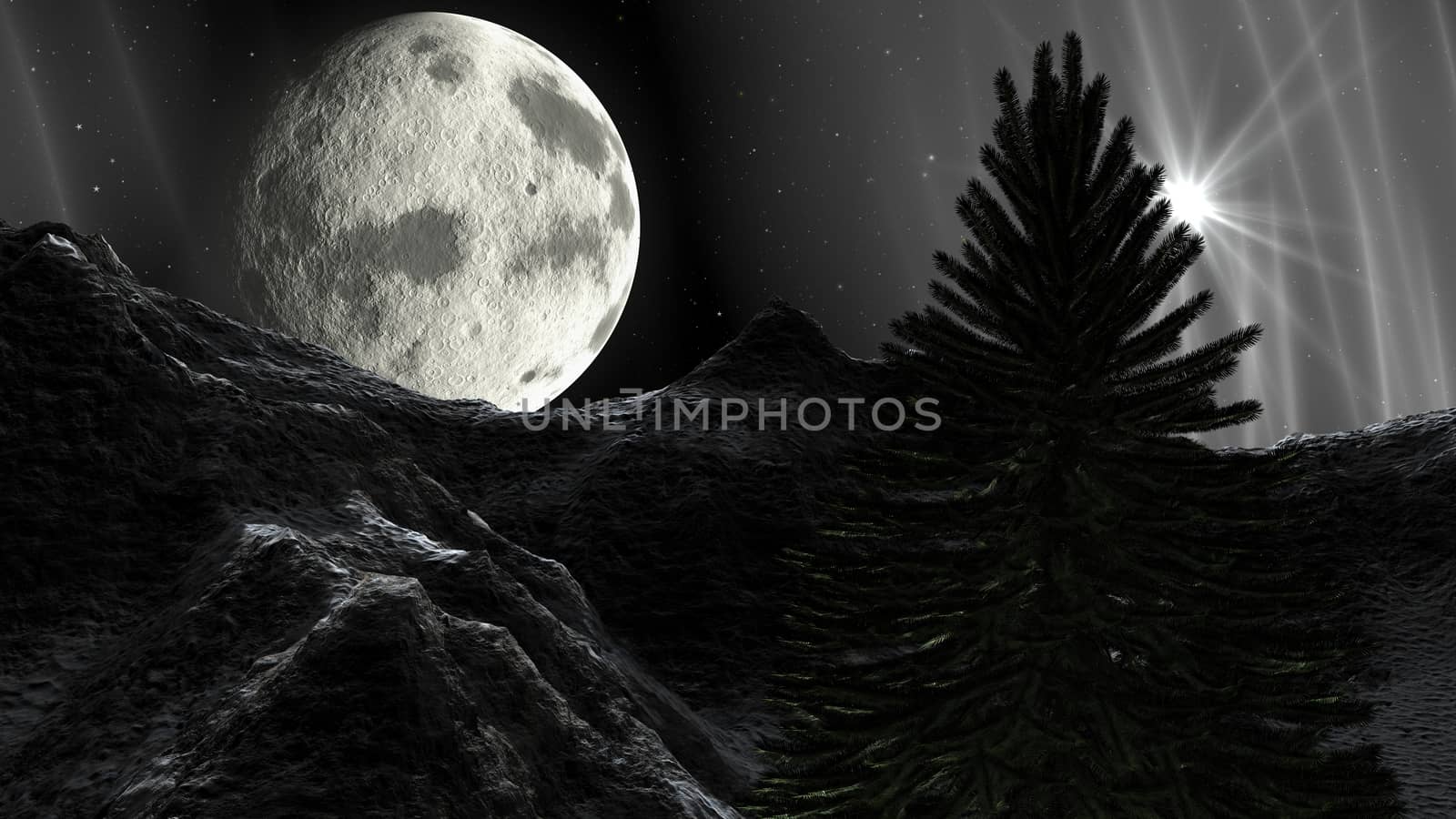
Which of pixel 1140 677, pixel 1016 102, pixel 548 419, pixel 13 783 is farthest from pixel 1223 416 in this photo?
pixel 548 419

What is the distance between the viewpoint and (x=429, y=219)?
799 inches

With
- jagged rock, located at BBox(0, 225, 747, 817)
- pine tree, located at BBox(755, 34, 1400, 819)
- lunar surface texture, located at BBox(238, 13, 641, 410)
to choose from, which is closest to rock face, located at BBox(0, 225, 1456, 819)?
jagged rock, located at BBox(0, 225, 747, 817)

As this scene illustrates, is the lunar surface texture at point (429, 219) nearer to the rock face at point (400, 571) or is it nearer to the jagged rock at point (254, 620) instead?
the rock face at point (400, 571)

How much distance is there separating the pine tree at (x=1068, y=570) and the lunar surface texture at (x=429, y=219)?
16479 mm

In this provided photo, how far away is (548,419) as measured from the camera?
10312 millimetres

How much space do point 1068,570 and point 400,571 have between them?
3.42m

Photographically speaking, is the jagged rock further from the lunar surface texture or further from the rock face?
the lunar surface texture

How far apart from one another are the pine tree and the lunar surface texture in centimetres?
1648

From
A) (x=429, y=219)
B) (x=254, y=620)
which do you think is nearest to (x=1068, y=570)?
(x=254, y=620)

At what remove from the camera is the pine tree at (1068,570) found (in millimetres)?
4297

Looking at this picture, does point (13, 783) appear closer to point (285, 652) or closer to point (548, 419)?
point (285, 652)

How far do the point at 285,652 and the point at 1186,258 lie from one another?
3.66 meters

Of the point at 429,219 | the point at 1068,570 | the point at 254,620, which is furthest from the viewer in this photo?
the point at 429,219

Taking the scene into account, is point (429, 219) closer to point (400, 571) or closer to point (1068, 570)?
point (400, 571)
